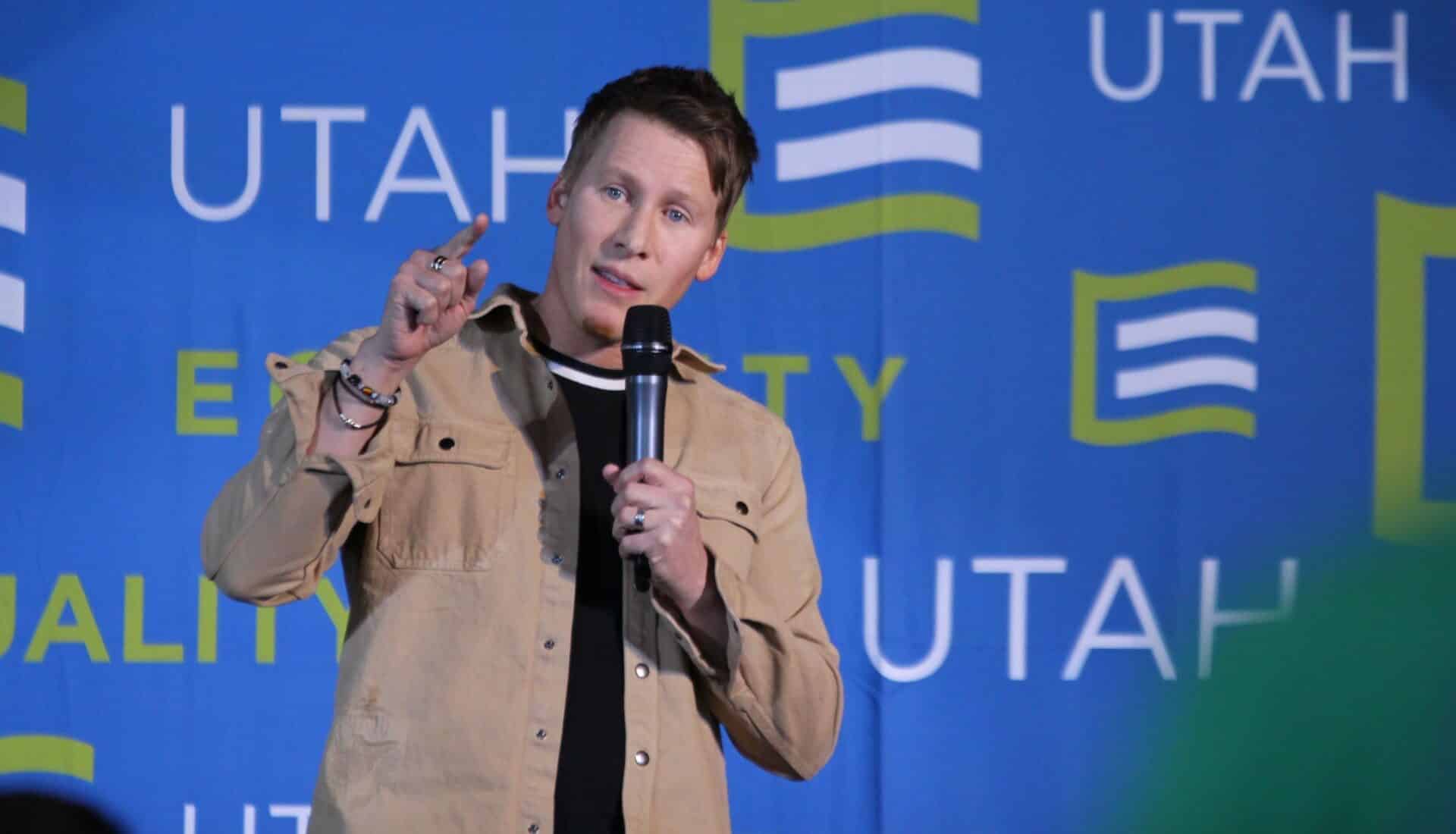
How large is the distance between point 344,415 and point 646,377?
286mm

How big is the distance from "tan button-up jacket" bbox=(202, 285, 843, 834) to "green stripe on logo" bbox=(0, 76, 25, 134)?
1.61m

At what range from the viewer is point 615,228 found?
1.60 metres

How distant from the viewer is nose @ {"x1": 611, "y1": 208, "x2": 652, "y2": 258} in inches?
62.1

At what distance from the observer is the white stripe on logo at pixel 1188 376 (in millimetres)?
2879

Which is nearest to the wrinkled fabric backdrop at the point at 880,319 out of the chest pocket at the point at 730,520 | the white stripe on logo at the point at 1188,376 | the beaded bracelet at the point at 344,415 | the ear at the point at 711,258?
the white stripe on logo at the point at 1188,376

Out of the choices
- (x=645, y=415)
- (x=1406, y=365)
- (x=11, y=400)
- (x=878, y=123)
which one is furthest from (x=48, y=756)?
(x=1406, y=365)

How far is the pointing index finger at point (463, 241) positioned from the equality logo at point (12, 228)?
5.80 feet

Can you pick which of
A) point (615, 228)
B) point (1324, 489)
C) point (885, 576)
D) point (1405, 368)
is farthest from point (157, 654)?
point (1405, 368)

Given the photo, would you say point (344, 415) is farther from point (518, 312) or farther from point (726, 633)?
point (726, 633)

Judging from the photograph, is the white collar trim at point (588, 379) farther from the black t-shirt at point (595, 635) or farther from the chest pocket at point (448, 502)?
the chest pocket at point (448, 502)

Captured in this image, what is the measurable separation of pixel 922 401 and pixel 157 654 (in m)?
1.51

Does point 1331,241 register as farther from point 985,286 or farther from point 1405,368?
point 985,286

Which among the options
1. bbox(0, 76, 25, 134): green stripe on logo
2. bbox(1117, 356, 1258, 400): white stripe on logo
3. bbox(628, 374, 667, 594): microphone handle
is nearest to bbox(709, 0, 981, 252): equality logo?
bbox(1117, 356, 1258, 400): white stripe on logo

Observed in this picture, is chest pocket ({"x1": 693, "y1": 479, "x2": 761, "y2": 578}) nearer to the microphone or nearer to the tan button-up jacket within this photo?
the tan button-up jacket
